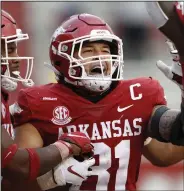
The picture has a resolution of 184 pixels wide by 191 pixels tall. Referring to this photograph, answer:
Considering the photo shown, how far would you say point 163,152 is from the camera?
275 centimetres

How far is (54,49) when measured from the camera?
264 centimetres

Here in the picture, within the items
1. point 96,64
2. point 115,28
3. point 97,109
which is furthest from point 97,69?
point 115,28

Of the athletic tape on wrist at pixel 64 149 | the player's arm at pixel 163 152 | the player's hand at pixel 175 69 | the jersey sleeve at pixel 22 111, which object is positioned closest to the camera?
the player's hand at pixel 175 69

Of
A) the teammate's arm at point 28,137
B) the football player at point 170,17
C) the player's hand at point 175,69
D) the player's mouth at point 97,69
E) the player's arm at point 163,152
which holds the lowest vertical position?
the player's arm at point 163,152

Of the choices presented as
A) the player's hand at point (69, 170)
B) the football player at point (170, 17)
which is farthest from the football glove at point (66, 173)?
the football player at point (170, 17)

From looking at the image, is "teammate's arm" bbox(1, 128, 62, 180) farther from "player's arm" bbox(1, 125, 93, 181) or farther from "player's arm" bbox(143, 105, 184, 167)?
"player's arm" bbox(143, 105, 184, 167)

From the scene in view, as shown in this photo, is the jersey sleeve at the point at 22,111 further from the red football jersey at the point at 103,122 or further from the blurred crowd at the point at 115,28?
the blurred crowd at the point at 115,28

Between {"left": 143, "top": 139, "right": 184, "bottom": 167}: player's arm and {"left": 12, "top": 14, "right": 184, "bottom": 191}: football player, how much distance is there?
0.35ft

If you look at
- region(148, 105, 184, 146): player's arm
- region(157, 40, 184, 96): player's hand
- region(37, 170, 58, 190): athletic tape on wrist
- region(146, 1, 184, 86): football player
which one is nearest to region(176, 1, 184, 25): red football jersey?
region(146, 1, 184, 86): football player

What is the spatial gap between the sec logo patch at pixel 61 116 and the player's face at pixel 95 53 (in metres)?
0.17

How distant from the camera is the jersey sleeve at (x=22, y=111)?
2549mm

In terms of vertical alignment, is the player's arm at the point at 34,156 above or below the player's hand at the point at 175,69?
below

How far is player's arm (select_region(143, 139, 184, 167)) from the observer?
8.96 feet

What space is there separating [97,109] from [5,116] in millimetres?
360
